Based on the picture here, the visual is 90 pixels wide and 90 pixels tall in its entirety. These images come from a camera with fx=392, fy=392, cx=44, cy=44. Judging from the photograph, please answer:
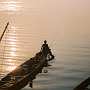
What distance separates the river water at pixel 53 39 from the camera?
27216 millimetres

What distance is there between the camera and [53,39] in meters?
41.9

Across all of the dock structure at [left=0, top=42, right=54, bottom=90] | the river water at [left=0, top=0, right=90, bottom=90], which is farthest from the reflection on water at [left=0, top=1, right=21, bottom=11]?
the dock structure at [left=0, top=42, right=54, bottom=90]

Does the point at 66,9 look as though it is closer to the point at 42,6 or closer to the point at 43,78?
the point at 42,6

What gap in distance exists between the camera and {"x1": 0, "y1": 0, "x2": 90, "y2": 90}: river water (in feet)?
89.3

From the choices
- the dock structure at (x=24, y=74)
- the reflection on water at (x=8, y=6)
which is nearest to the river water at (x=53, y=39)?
the reflection on water at (x=8, y=6)

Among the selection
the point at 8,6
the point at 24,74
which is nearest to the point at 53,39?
the point at 8,6

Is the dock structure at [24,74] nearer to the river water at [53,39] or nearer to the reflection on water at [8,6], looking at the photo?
the river water at [53,39]

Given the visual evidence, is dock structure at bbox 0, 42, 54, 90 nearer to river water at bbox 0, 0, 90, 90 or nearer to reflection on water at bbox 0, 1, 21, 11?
river water at bbox 0, 0, 90, 90

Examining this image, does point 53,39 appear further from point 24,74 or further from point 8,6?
point 24,74

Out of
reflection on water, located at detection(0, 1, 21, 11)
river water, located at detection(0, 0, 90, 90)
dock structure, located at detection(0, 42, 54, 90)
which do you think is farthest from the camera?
reflection on water, located at detection(0, 1, 21, 11)

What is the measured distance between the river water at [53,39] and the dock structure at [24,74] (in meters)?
2.86

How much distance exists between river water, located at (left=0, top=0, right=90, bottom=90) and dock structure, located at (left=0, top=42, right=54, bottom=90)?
2864 millimetres

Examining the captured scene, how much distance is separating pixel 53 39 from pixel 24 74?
22.4 metres

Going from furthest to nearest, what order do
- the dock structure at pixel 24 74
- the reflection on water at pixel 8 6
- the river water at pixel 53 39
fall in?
the reflection on water at pixel 8 6, the river water at pixel 53 39, the dock structure at pixel 24 74
